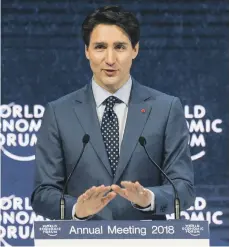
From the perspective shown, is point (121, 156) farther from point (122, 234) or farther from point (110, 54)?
point (122, 234)

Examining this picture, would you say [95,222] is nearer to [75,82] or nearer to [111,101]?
[111,101]

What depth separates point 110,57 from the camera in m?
3.61

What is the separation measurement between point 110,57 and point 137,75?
1.78 meters

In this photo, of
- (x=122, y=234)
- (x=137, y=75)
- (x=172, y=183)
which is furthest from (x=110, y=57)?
(x=137, y=75)

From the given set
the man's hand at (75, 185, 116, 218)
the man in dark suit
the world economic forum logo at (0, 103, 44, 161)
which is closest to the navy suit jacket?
the man in dark suit

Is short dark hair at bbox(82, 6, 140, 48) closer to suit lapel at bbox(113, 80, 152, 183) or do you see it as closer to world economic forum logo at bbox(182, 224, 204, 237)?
suit lapel at bbox(113, 80, 152, 183)

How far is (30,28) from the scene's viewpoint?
213 inches

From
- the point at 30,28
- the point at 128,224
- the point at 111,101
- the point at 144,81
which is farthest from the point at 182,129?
the point at 30,28

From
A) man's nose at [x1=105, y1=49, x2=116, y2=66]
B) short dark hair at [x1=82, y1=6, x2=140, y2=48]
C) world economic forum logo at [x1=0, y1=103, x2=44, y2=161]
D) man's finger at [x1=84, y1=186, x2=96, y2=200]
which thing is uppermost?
short dark hair at [x1=82, y1=6, x2=140, y2=48]

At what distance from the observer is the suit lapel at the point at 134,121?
3.52 m

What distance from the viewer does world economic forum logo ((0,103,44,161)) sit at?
5.34 metres

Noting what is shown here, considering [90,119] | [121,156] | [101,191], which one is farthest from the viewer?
[90,119]

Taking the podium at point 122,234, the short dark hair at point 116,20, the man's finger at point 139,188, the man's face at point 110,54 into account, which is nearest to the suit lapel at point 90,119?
the man's face at point 110,54

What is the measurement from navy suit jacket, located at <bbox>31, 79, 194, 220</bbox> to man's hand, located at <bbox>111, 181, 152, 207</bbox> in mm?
217
